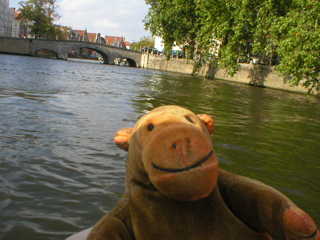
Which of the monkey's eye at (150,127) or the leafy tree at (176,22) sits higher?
the leafy tree at (176,22)

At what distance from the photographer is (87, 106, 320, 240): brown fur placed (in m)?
1.43

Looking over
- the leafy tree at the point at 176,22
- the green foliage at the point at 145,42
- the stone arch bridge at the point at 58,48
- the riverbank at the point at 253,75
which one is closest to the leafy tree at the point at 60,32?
the stone arch bridge at the point at 58,48

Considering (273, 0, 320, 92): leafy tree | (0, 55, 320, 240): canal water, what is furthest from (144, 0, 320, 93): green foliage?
(0, 55, 320, 240): canal water

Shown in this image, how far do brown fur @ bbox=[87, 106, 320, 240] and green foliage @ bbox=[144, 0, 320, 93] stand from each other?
13.8 meters

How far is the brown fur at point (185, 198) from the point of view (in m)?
1.43

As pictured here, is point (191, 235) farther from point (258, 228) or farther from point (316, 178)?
point (316, 178)

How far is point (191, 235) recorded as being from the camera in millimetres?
1580

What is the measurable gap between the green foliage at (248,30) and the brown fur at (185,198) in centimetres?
1377

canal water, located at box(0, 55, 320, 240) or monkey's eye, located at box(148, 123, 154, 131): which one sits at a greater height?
monkey's eye, located at box(148, 123, 154, 131)

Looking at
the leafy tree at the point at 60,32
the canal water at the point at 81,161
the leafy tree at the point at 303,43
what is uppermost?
the leafy tree at the point at 60,32

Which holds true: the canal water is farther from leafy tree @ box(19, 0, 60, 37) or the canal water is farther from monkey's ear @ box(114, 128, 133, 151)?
leafy tree @ box(19, 0, 60, 37)

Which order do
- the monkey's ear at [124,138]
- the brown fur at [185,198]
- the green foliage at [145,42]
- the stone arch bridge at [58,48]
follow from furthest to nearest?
the green foliage at [145,42] → the stone arch bridge at [58,48] → the monkey's ear at [124,138] → the brown fur at [185,198]

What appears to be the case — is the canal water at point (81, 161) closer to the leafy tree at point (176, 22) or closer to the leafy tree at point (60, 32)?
the leafy tree at point (176, 22)

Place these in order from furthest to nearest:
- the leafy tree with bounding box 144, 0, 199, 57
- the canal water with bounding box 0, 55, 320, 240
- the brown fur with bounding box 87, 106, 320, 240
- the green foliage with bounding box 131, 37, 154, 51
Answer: the green foliage with bounding box 131, 37, 154, 51, the leafy tree with bounding box 144, 0, 199, 57, the canal water with bounding box 0, 55, 320, 240, the brown fur with bounding box 87, 106, 320, 240
